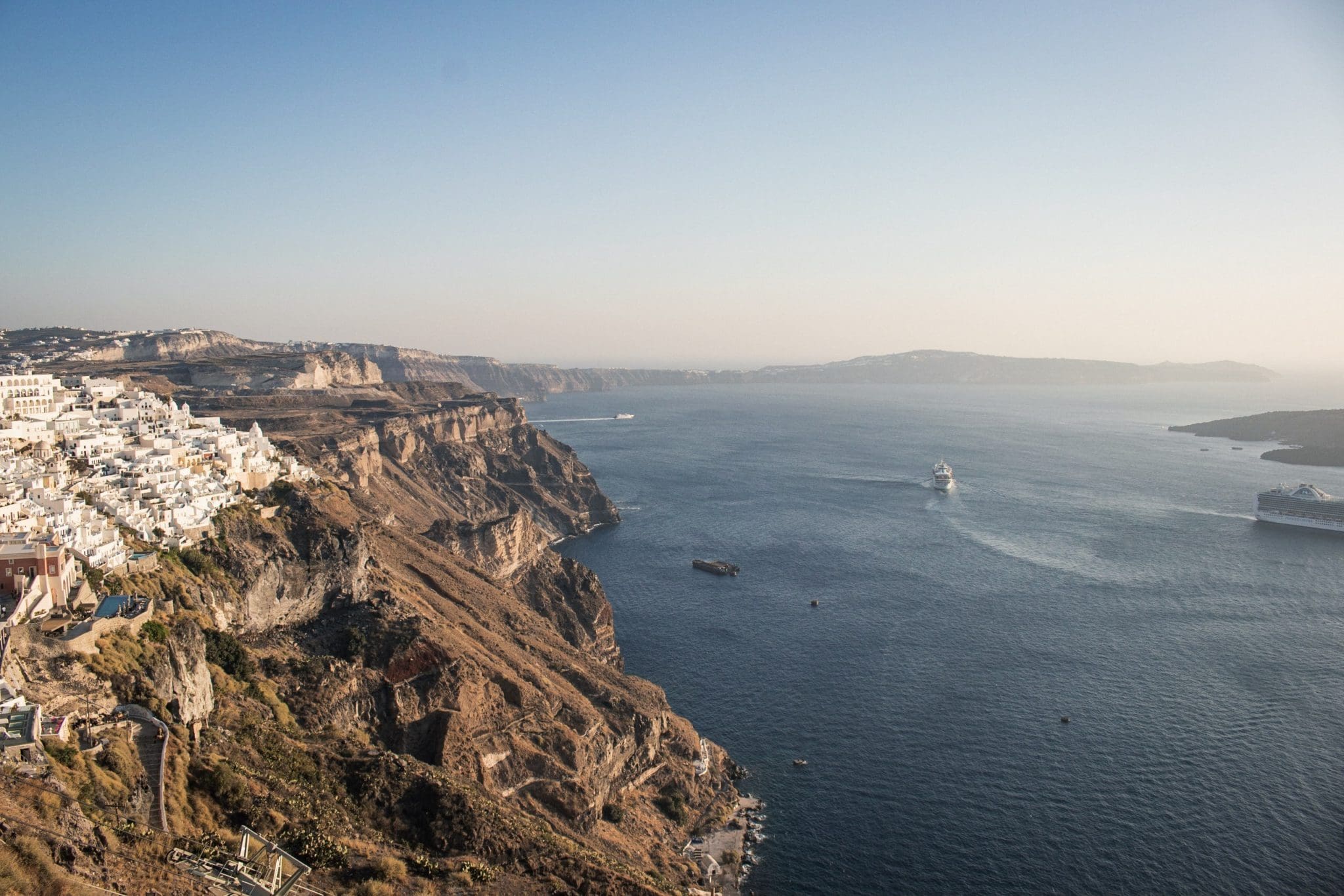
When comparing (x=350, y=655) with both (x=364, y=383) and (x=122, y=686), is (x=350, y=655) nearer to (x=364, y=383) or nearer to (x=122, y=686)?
(x=122, y=686)

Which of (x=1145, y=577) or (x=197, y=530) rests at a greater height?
(x=197, y=530)

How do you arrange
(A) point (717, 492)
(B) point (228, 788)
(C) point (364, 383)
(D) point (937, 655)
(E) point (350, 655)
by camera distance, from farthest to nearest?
(C) point (364, 383), (A) point (717, 492), (D) point (937, 655), (E) point (350, 655), (B) point (228, 788)

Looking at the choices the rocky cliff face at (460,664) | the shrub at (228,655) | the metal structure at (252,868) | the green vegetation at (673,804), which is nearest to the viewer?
the metal structure at (252,868)

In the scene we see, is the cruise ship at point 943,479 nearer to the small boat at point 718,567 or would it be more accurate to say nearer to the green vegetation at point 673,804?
the small boat at point 718,567

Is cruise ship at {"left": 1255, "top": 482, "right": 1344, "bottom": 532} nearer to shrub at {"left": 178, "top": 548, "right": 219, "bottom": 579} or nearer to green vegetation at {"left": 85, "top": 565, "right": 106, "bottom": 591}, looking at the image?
shrub at {"left": 178, "top": 548, "right": 219, "bottom": 579}

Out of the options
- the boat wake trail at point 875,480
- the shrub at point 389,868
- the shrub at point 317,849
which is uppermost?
the shrub at point 317,849

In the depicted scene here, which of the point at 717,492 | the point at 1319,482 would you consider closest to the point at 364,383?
the point at 717,492

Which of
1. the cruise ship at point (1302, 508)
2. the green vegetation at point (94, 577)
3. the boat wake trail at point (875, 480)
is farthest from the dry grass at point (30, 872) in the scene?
the boat wake trail at point (875, 480)

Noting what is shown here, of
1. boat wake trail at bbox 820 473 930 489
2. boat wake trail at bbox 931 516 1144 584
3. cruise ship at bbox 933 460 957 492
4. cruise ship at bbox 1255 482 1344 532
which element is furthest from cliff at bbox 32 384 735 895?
cruise ship at bbox 1255 482 1344 532
